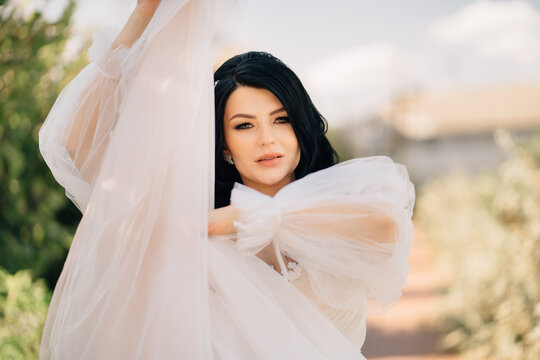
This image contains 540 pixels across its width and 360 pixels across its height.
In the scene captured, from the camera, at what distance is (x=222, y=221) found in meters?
1.65

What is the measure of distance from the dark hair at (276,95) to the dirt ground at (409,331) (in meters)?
3.59

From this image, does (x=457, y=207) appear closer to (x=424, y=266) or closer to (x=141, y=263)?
(x=424, y=266)

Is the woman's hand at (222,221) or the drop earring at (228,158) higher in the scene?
the drop earring at (228,158)

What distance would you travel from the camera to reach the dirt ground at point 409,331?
21.2ft

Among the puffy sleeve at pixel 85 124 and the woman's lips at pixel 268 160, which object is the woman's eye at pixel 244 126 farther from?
the puffy sleeve at pixel 85 124

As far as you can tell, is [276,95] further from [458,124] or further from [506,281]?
[458,124]

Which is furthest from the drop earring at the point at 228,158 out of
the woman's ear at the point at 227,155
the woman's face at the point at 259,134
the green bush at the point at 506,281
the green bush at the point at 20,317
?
the green bush at the point at 506,281

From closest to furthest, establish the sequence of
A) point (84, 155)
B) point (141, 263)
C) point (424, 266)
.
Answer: point (141, 263), point (84, 155), point (424, 266)

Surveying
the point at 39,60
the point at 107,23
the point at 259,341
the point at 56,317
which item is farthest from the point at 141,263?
the point at 39,60

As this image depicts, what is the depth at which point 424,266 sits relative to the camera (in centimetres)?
1216

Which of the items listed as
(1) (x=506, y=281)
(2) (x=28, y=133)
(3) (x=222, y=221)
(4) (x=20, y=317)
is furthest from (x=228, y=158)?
(1) (x=506, y=281)

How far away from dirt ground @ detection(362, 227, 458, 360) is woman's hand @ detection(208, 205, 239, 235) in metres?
4.03

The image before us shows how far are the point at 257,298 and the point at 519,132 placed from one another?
31.4 metres

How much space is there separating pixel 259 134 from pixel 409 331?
245 inches
